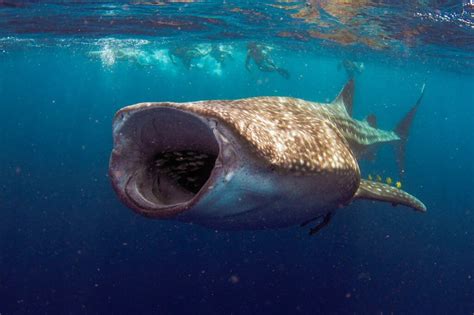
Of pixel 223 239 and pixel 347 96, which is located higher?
pixel 347 96

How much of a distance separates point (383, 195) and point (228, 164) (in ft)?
12.2

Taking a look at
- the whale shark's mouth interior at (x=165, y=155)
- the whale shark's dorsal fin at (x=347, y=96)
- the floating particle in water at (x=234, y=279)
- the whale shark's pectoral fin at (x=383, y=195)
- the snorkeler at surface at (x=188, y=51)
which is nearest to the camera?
the whale shark's mouth interior at (x=165, y=155)

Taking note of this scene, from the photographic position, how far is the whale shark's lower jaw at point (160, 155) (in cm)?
283

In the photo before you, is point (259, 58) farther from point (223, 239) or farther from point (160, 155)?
point (160, 155)

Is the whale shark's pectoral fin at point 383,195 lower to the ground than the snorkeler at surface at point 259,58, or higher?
higher

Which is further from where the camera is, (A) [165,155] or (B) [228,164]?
(A) [165,155]

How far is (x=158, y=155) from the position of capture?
3762 mm

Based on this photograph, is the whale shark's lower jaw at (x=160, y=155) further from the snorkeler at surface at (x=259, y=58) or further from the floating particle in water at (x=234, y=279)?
the snorkeler at surface at (x=259, y=58)

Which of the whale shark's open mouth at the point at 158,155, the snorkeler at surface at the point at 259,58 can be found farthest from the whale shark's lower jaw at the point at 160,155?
the snorkeler at surface at the point at 259,58

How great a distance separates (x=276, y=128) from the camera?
3.66 meters

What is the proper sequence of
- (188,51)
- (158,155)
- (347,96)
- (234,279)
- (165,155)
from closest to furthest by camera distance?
(158,155) → (165,155) → (347,96) → (234,279) → (188,51)

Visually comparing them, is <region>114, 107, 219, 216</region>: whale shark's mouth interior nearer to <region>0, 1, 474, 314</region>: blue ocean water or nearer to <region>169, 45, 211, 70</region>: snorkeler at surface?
<region>0, 1, 474, 314</region>: blue ocean water

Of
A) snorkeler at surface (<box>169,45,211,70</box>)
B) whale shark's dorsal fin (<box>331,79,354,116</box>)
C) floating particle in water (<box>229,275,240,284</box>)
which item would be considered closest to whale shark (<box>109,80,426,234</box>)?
whale shark's dorsal fin (<box>331,79,354,116</box>)

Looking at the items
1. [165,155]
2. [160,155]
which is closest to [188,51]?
[165,155]
